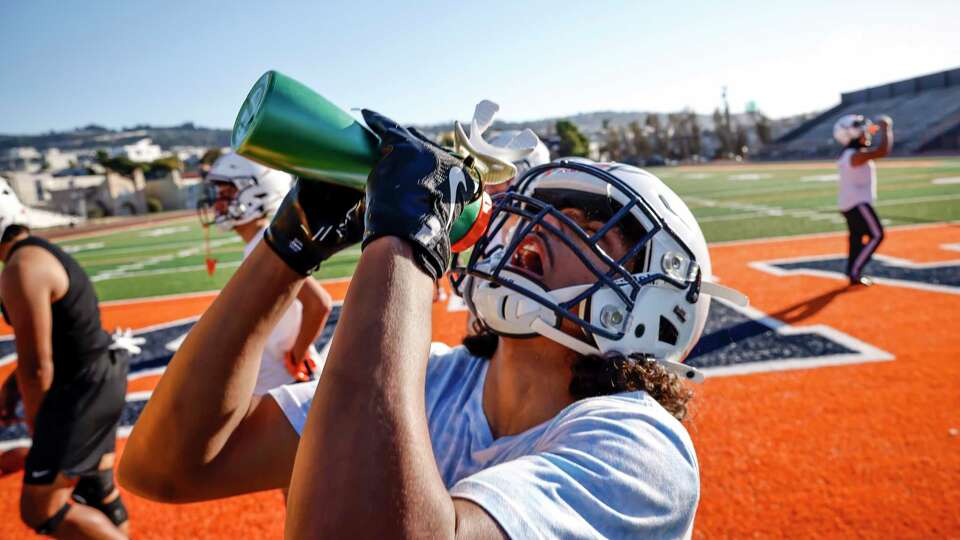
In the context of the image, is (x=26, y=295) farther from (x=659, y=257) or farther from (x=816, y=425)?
(x=816, y=425)

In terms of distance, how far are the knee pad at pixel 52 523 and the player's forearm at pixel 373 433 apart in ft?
10.2

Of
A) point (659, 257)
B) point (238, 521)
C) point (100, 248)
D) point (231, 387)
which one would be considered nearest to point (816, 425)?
point (659, 257)

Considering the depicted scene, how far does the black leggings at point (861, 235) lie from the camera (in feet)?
26.8

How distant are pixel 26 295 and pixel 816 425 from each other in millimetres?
4915

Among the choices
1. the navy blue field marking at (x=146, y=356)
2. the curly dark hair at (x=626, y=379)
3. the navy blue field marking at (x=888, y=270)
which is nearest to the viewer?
the curly dark hair at (x=626, y=379)

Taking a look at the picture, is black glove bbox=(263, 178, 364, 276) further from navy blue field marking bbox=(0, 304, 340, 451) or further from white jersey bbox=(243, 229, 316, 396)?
navy blue field marking bbox=(0, 304, 340, 451)

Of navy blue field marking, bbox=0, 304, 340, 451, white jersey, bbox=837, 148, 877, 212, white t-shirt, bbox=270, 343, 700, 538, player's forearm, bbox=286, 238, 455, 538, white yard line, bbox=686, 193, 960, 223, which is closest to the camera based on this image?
player's forearm, bbox=286, 238, 455, 538

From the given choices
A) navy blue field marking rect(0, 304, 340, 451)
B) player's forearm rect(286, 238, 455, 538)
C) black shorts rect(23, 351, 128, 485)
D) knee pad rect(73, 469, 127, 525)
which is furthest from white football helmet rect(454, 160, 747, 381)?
navy blue field marking rect(0, 304, 340, 451)

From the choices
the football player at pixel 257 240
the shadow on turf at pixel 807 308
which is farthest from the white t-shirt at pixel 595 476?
the shadow on turf at pixel 807 308

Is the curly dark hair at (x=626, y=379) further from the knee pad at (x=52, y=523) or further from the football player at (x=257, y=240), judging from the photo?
the knee pad at (x=52, y=523)

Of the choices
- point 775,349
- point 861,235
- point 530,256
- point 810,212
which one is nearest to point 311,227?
point 530,256

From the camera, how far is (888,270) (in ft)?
29.5

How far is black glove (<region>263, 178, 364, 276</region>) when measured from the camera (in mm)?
1559

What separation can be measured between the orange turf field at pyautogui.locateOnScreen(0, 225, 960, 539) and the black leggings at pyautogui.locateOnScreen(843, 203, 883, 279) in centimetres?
157
